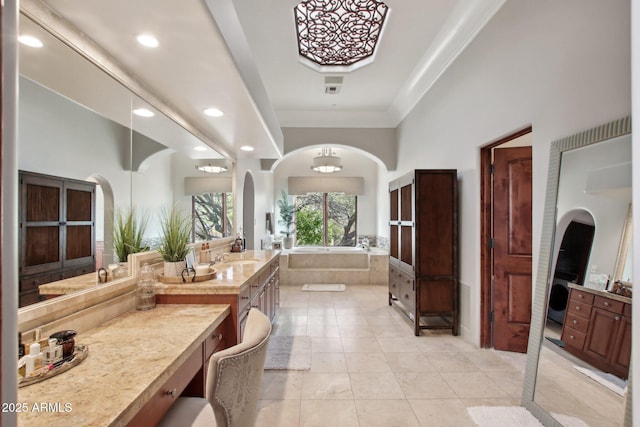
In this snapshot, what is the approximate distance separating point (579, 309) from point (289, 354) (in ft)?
7.33

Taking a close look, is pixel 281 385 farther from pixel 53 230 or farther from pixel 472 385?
pixel 53 230

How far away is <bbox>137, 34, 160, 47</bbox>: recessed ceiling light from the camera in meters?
1.60

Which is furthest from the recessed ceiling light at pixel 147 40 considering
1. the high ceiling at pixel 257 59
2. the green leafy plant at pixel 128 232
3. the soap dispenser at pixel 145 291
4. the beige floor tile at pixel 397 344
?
the beige floor tile at pixel 397 344

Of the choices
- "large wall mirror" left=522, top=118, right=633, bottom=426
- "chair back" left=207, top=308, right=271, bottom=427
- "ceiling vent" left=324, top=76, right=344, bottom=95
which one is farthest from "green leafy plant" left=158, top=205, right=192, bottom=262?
"ceiling vent" left=324, top=76, right=344, bottom=95

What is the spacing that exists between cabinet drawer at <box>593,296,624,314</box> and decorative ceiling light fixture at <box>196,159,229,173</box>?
3184 mm

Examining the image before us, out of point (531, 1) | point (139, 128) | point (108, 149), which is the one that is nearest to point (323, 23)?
point (531, 1)

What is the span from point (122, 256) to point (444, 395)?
7.68 feet

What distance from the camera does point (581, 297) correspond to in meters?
1.77

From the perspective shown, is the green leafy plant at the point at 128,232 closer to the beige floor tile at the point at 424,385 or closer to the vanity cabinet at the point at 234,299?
the vanity cabinet at the point at 234,299

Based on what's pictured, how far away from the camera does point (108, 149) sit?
1728 millimetres

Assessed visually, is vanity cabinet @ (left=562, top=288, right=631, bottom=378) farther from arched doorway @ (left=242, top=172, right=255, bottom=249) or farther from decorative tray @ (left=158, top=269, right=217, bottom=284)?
arched doorway @ (left=242, top=172, right=255, bottom=249)

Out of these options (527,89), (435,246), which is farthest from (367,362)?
(527,89)

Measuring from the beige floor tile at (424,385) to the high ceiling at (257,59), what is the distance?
2.50 m

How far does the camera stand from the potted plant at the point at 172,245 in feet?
7.22
